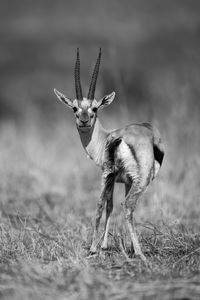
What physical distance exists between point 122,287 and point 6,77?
33268 millimetres

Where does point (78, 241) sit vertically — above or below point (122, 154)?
below

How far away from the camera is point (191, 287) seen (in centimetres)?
482

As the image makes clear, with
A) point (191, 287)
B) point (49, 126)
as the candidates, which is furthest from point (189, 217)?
point (49, 126)

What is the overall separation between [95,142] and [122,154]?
1.03 meters

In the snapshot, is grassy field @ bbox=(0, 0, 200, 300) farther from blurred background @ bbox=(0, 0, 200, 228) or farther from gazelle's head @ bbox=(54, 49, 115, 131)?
gazelle's head @ bbox=(54, 49, 115, 131)

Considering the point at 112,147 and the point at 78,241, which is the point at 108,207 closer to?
the point at 78,241

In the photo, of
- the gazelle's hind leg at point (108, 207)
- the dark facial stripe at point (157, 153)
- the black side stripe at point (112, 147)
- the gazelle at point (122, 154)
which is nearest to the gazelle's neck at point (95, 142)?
the gazelle at point (122, 154)

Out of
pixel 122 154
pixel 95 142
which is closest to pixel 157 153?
pixel 122 154

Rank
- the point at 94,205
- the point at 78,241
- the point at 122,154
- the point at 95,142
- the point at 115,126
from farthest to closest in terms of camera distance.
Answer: the point at 115,126
the point at 94,205
the point at 95,142
the point at 78,241
the point at 122,154

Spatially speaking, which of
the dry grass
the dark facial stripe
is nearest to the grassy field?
the dry grass

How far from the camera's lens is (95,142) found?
287 inches

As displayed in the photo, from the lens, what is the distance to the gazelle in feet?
20.2

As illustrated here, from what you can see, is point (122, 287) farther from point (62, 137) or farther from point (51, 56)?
point (51, 56)

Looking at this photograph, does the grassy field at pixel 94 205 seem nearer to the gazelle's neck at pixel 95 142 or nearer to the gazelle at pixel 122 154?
the gazelle at pixel 122 154
